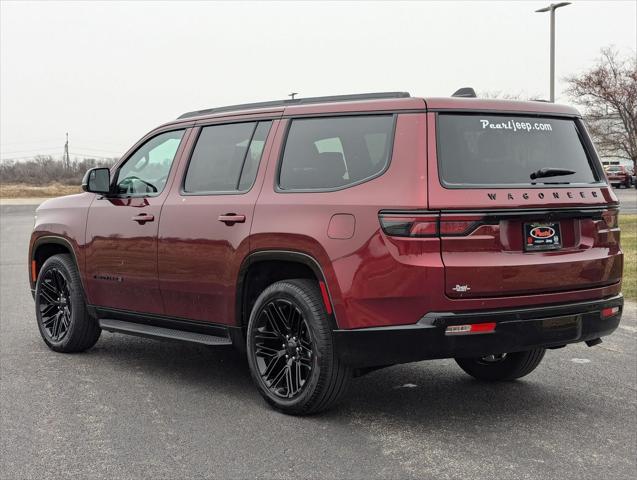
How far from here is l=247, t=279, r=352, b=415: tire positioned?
4762mm

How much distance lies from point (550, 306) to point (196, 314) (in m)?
2.35

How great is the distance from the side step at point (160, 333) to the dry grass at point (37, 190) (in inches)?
2254

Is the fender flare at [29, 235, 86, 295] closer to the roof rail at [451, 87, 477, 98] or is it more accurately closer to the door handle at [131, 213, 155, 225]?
the door handle at [131, 213, 155, 225]

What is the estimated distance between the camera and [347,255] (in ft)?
15.0

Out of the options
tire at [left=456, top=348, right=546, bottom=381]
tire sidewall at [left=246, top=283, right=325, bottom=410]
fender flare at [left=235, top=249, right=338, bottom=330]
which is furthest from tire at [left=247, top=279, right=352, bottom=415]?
tire at [left=456, top=348, right=546, bottom=381]

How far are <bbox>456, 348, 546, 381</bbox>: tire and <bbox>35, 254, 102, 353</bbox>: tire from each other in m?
3.04

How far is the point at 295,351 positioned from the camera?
16.4 feet

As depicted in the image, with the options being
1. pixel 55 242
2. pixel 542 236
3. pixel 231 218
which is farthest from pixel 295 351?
pixel 55 242

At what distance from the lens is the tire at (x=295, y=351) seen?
476 centimetres

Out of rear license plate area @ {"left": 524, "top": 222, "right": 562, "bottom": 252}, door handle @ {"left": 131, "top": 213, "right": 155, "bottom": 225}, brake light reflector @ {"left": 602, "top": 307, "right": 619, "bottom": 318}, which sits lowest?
brake light reflector @ {"left": 602, "top": 307, "right": 619, "bottom": 318}

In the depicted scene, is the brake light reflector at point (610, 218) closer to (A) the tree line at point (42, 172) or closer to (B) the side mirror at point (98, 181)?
(B) the side mirror at point (98, 181)

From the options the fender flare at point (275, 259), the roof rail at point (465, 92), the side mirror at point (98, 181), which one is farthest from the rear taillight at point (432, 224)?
the side mirror at point (98, 181)

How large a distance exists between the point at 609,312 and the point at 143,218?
3220 millimetres

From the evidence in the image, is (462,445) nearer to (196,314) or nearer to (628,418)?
(628,418)
